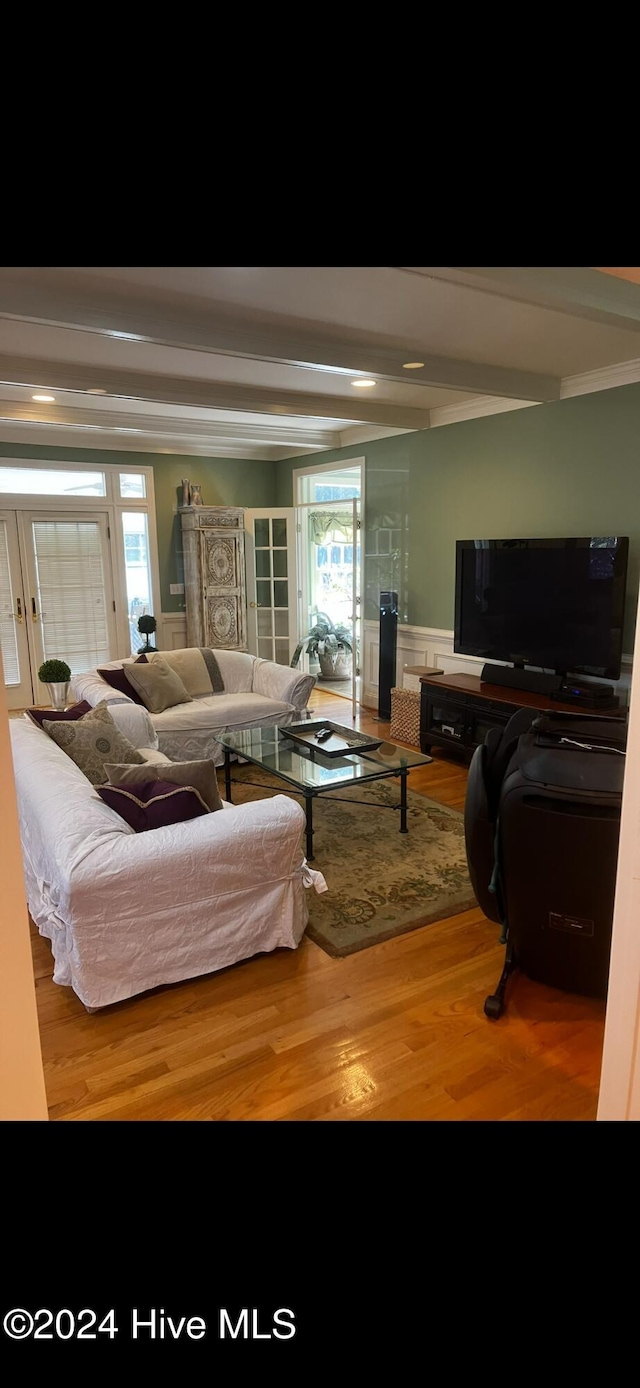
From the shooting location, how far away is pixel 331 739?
3832mm

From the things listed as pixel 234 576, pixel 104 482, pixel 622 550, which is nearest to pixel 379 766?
pixel 622 550

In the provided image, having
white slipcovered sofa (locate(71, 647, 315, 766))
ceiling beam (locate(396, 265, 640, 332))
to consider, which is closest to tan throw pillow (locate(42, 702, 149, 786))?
white slipcovered sofa (locate(71, 647, 315, 766))

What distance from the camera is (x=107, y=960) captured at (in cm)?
219

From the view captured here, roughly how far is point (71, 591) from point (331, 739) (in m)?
3.75

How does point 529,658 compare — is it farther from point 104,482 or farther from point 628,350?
point 104,482

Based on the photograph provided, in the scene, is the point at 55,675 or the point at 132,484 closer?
the point at 55,675

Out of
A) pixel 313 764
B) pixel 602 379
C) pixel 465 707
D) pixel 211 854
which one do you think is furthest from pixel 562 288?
pixel 465 707

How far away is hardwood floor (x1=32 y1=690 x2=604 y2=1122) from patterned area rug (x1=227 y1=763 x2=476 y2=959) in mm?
141

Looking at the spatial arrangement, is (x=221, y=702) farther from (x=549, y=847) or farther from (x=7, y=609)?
(x=549, y=847)

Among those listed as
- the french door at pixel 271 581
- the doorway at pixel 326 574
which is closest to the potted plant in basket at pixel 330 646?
the doorway at pixel 326 574

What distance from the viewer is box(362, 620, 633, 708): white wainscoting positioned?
5.27 m

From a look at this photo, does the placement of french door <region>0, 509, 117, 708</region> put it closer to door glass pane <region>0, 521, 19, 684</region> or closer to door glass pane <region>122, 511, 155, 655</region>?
door glass pane <region>0, 521, 19, 684</region>

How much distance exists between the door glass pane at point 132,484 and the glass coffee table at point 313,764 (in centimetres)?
353
